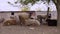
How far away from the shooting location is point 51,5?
2.13 m

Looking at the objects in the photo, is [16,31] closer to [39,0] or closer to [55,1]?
[39,0]

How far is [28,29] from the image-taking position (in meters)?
2.04

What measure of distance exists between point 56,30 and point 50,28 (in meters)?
0.10

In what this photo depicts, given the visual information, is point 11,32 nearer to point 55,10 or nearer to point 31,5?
point 31,5

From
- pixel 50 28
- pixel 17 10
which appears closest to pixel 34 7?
pixel 17 10

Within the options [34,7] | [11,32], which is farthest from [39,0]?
[11,32]

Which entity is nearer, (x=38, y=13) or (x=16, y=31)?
(x=16, y=31)

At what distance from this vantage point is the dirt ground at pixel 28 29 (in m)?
1.95

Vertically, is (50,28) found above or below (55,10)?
below

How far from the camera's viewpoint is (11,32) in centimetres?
193

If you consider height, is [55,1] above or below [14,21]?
above

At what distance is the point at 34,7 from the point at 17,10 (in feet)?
0.86

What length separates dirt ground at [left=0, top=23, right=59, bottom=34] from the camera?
1.95m

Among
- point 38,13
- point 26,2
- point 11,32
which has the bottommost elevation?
point 11,32
